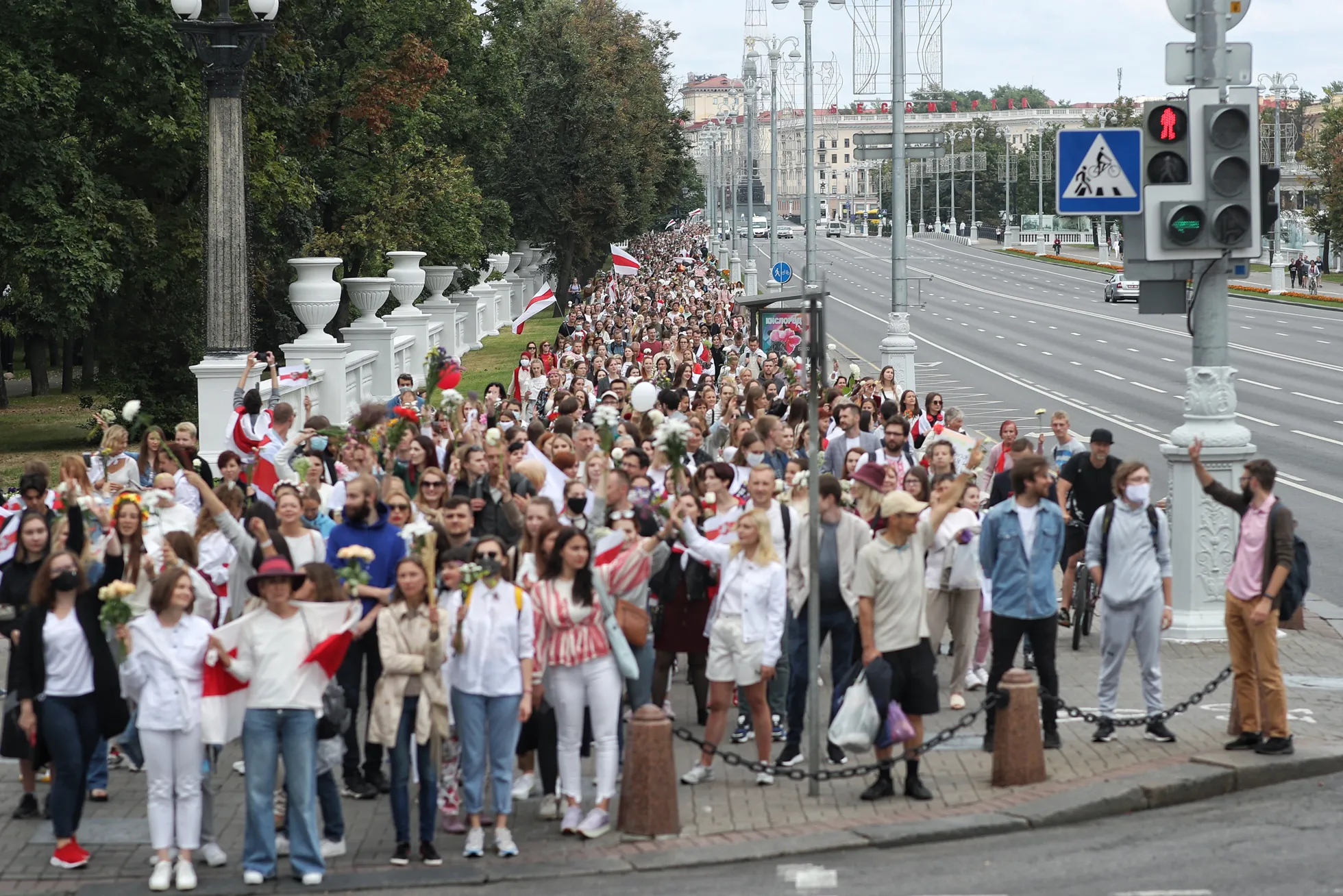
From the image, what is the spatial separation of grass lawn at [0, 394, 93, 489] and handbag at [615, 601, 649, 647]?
54.6ft

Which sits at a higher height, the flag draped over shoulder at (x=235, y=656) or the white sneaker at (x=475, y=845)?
the flag draped over shoulder at (x=235, y=656)

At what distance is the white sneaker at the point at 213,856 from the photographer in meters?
8.82

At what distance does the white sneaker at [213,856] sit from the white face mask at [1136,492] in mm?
5602

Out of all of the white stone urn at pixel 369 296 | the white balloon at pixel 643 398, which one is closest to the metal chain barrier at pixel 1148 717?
the white balloon at pixel 643 398

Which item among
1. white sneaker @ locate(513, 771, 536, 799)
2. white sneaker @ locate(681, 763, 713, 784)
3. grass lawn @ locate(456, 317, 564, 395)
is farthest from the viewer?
grass lawn @ locate(456, 317, 564, 395)

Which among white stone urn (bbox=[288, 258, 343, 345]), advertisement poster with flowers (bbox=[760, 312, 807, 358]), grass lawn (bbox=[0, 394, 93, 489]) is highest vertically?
white stone urn (bbox=[288, 258, 343, 345])

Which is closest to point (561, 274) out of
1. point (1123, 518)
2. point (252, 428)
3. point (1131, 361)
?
point (1131, 361)

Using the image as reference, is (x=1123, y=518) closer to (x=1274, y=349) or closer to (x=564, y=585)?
(x=564, y=585)

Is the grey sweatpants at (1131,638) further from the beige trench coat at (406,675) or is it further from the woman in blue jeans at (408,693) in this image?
the beige trench coat at (406,675)

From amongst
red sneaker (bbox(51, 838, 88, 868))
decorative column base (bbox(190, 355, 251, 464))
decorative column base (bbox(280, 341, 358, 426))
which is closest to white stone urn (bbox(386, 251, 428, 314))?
decorative column base (bbox(280, 341, 358, 426))

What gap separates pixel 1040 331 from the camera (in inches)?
2279

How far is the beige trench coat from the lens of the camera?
346 inches

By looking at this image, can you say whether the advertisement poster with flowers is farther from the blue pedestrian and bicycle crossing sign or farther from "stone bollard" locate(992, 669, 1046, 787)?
"stone bollard" locate(992, 669, 1046, 787)

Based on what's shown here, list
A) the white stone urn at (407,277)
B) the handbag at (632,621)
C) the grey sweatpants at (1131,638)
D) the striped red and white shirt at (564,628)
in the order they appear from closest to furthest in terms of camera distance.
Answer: the striped red and white shirt at (564,628) → the handbag at (632,621) → the grey sweatpants at (1131,638) → the white stone urn at (407,277)
